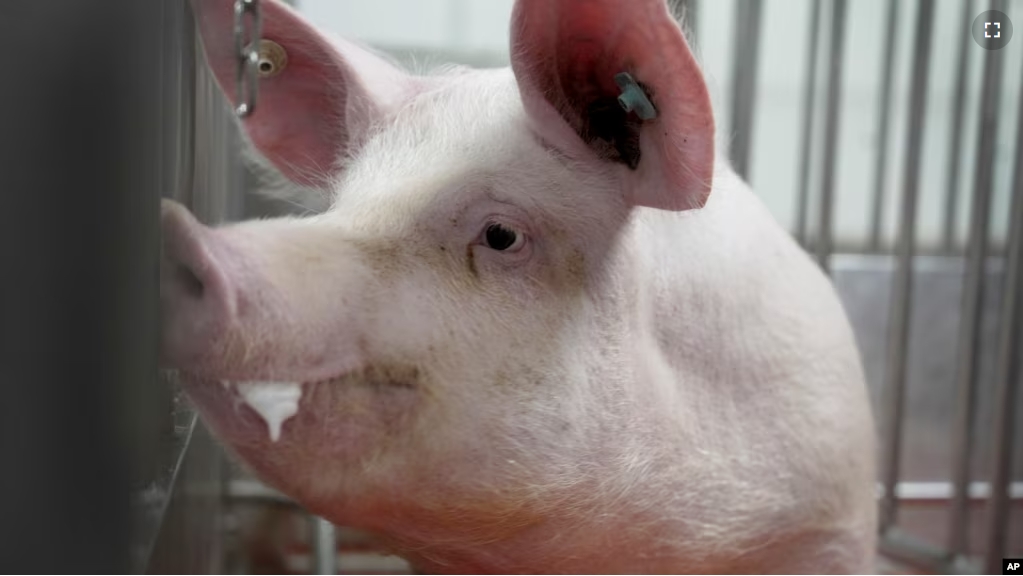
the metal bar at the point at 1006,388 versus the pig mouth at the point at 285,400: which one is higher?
the pig mouth at the point at 285,400

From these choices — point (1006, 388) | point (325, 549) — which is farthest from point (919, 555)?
point (325, 549)

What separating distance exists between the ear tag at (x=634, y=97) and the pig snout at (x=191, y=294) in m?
0.31

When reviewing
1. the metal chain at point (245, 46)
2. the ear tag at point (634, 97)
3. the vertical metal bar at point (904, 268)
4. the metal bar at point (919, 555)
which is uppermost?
the metal chain at point (245, 46)

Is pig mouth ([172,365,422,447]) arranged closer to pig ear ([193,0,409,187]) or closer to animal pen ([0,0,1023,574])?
animal pen ([0,0,1023,574])

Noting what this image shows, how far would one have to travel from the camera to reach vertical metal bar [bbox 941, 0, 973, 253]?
1.51m

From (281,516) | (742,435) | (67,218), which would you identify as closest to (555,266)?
(742,435)

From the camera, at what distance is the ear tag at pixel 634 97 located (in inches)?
27.8

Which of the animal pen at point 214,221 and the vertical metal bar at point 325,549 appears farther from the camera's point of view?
the vertical metal bar at point 325,549

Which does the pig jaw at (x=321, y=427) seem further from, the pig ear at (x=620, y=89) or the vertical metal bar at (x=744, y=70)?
the vertical metal bar at (x=744, y=70)

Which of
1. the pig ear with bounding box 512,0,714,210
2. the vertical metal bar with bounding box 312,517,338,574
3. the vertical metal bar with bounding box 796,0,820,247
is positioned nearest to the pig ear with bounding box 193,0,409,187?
the pig ear with bounding box 512,0,714,210

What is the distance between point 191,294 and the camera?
56 cm

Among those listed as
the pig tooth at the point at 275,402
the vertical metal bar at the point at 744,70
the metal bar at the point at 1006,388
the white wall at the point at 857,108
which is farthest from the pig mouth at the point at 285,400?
the white wall at the point at 857,108

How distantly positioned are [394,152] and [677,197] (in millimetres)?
218

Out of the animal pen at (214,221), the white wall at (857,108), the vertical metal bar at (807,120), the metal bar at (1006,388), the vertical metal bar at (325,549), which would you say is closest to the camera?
the animal pen at (214,221)
